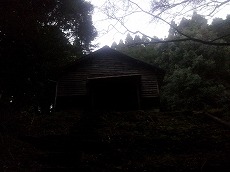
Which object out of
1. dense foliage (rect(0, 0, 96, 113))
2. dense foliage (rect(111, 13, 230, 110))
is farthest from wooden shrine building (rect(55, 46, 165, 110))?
dense foliage (rect(0, 0, 96, 113))

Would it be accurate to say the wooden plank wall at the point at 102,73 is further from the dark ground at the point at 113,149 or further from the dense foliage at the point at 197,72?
the dark ground at the point at 113,149

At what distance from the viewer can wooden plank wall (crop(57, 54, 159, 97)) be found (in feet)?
62.2

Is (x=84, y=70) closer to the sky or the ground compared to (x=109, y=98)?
closer to the sky

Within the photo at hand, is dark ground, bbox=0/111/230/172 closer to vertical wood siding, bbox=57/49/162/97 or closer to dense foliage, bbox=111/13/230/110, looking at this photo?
vertical wood siding, bbox=57/49/162/97

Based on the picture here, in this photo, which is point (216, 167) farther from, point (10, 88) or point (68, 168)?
point (10, 88)

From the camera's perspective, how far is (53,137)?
690 centimetres

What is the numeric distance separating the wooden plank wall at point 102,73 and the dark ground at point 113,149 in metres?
9.32

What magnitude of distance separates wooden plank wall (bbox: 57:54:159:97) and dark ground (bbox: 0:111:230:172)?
30.6 ft

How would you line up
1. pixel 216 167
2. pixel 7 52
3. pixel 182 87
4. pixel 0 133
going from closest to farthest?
pixel 216 167
pixel 0 133
pixel 7 52
pixel 182 87

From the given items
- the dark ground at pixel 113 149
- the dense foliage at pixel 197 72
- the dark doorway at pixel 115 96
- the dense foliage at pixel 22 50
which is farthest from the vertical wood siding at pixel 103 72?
the dark ground at pixel 113 149

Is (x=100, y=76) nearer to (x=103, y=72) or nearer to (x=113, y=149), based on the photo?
(x=103, y=72)

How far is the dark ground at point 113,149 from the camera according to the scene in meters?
5.25

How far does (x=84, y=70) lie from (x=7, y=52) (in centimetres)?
897

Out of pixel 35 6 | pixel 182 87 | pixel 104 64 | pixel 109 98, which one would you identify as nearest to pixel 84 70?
pixel 104 64
